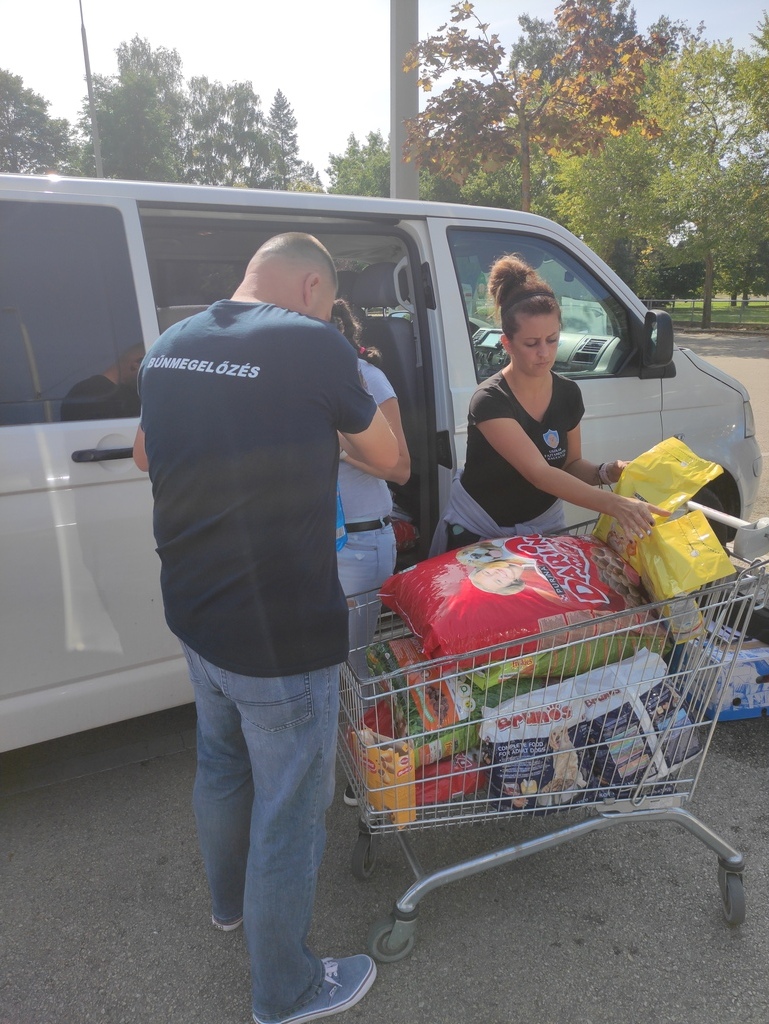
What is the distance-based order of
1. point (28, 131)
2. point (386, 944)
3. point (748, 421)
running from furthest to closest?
point (28, 131), point (748, 421), point (386, 944)

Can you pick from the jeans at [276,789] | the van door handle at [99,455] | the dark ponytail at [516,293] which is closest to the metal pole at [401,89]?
the dark ponytail at [516,293]

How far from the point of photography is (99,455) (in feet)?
7.81

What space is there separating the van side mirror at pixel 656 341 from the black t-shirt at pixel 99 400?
231 centimetres

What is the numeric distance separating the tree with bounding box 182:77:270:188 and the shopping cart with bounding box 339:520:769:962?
5706cm

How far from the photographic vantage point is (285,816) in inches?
67.8

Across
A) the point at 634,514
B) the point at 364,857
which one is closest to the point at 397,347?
the point at 634,514

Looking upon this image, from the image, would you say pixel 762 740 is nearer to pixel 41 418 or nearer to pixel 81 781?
pixel 81 781

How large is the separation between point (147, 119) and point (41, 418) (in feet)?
174

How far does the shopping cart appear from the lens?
6.18 ft

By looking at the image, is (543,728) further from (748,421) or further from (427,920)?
(748,421)

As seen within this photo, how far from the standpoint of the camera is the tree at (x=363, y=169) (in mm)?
45281

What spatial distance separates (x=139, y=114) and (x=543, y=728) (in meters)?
54.2

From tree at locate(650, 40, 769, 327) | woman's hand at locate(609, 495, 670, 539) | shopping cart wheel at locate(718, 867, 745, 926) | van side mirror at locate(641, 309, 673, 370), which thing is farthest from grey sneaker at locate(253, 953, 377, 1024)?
tree at locate(650, 40, 769, 327)

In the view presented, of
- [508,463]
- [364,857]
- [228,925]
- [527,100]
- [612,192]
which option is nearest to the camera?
[228,925]
